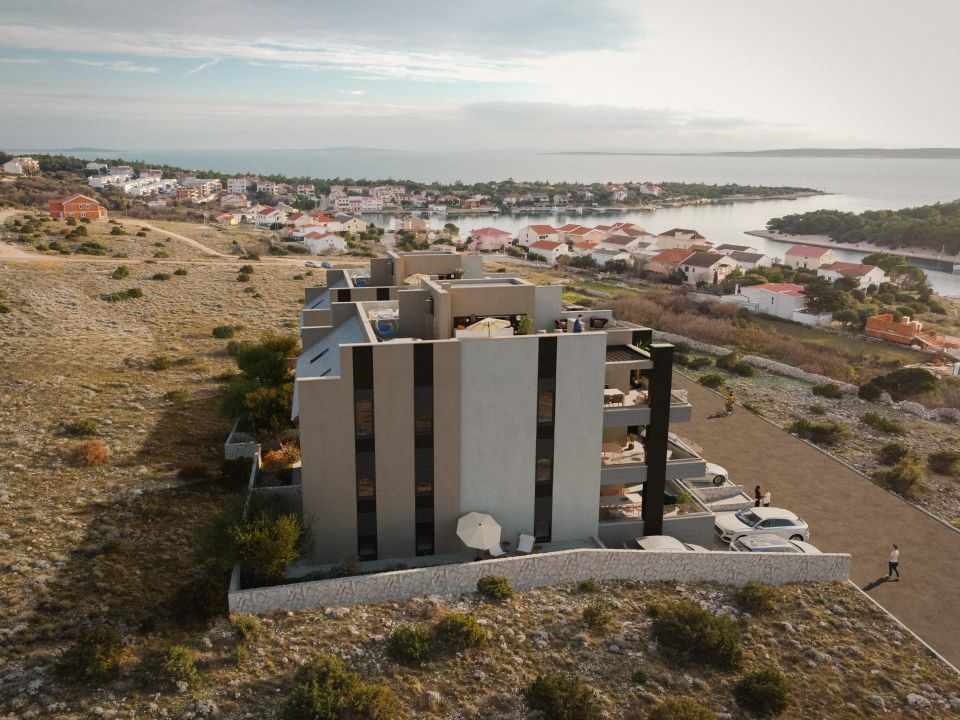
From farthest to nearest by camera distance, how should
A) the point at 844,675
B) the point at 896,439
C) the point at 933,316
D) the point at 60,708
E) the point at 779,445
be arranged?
the point at 933,316
the point at 896,439
the point at 779,445
the point at 844,675
the point at 60,708

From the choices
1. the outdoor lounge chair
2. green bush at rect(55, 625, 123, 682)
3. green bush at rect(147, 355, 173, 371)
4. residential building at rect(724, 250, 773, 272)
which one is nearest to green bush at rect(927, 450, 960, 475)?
the outdoor lounge chair

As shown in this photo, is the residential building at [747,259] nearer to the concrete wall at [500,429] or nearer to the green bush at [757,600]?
the green bush at [757,600]

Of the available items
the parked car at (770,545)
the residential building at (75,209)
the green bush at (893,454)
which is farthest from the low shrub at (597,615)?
the residential building at (75,209)

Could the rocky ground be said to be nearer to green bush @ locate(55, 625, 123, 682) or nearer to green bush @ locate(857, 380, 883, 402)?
green bush @ locate(857, 380, 883, 402)

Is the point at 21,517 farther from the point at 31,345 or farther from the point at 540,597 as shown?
the point at 31,345

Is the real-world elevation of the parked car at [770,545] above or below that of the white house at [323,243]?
below

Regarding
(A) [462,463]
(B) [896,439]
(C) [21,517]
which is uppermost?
(A) [462,463]

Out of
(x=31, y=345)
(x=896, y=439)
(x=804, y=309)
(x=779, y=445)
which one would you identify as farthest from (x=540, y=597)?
(x=804, y=309)

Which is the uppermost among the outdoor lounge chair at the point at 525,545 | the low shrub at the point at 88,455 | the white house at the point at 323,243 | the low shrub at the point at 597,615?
the white house at the point at 323,243
